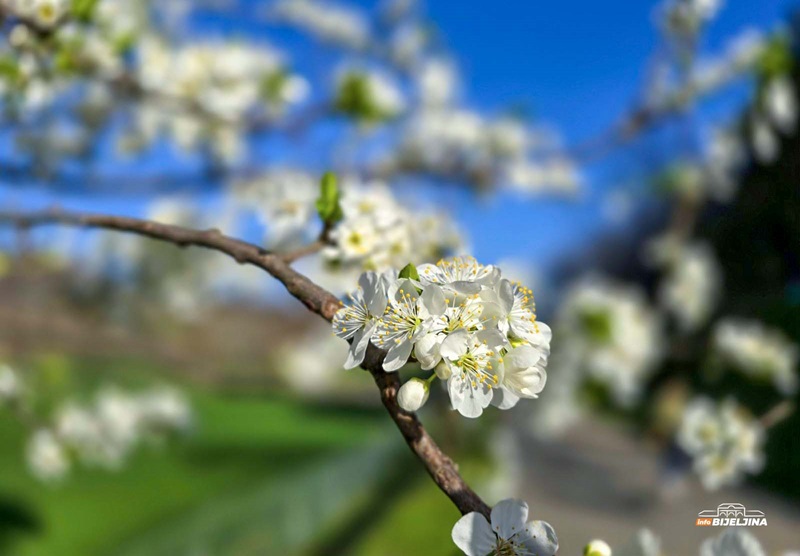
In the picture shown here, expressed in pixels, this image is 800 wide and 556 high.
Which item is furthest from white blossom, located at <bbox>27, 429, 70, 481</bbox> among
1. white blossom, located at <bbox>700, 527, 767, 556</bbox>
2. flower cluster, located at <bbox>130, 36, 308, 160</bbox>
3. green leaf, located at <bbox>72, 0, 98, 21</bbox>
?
white blossom, located at <bbox>700, 527, 767, 556</bbox>

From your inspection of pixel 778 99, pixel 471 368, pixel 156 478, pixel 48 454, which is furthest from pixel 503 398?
pixel 156 478

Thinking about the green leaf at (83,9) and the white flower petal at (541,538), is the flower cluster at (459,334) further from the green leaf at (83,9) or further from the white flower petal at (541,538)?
the green leaf at (83,9)

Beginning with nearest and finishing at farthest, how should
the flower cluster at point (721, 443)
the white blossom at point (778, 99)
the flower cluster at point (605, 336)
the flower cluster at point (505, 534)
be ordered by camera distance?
the flower cluster at point (505, 534) < the flower cluster at point (721, 443) < the white blossom at point (778, 99) < the flower cluster at point (605, 336)

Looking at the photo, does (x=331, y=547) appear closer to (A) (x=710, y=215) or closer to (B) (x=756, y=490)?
(B) (x=756, y=490)

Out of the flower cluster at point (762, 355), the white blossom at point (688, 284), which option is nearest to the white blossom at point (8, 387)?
the flower cluster at point (762, 355)

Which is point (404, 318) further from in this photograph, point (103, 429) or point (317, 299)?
point (103, 429)

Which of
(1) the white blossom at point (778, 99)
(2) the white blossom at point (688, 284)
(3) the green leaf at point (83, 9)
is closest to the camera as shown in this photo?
(3) the green leaf at point (83, 9)

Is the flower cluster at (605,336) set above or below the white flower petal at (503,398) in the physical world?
above
